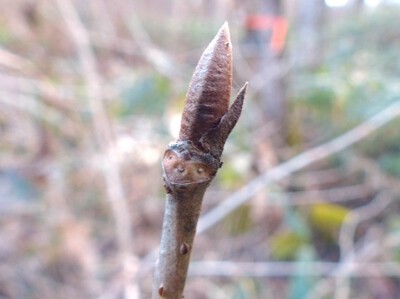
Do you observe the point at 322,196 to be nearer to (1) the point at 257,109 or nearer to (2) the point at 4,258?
(1) the point at 257,109

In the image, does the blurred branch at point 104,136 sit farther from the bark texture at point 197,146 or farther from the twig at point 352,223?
the bark texture at point 197,146

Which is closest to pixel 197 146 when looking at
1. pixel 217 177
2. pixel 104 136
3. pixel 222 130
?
pixel 222 130

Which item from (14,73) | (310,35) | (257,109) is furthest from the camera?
(310,35)

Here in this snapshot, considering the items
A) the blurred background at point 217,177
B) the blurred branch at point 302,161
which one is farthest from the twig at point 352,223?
the blurred branch at point 302,161

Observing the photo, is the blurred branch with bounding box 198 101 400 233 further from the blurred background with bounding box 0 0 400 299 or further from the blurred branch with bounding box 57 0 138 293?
the blurred branch with bounding box 57 0 138 293

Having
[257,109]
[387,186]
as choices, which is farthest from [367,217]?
[257,109]

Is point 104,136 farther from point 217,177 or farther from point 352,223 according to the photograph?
point 352,223
